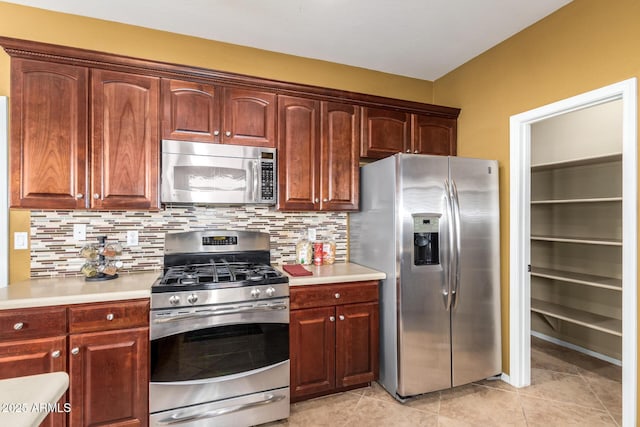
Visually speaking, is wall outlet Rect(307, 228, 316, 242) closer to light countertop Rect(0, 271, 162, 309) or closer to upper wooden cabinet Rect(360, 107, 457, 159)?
upper wooden cabinet Rect(360, 107, 457, 159)

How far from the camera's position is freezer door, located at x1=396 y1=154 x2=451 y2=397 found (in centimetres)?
236

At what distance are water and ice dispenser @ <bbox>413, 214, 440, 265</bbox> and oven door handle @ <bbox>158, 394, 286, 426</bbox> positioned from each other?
52.3 inches

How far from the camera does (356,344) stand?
2475 mm

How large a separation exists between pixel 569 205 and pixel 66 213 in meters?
4.46

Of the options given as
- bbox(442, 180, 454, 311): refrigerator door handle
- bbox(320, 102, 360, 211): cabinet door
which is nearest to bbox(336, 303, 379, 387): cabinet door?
bbox(442, 180, 454, 311): refrigerator door handle

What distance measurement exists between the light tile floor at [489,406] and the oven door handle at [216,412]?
18 cm

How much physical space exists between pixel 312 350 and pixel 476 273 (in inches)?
54.3

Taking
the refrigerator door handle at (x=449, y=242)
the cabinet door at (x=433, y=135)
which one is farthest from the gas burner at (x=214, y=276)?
the cabinet door at (x=433, y=135)

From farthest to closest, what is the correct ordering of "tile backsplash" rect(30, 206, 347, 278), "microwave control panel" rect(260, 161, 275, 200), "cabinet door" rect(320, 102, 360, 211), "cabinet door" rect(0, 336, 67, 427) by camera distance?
1. "cabinet door" rect(320, 102, 360, 211)
2. "microwave control panel" rect(260, 161, 275, 200)
3. "tile backsplash" rect(30, 206, 347, 278)
4. "cabinet door" rect(0, 336, 67, 427)

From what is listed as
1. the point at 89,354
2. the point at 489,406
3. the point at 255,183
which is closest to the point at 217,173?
the point at 255,183

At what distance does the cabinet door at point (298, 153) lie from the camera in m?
2.58

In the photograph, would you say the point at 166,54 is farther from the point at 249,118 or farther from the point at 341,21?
the point at 341,21

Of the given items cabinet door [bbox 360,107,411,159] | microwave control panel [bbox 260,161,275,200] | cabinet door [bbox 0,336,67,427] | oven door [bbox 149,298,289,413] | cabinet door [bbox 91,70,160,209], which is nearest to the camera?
cabinet door [bbox 0,336,67,427]

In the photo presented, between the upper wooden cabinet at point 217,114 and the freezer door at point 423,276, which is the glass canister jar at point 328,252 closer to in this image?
the freezer door at point 423,276
